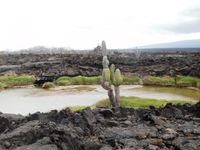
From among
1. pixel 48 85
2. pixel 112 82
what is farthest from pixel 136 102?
pixel 48 85

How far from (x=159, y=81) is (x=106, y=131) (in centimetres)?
3011

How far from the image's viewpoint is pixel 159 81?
43781 mm

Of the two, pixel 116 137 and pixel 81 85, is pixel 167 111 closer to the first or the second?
pixel 116 137

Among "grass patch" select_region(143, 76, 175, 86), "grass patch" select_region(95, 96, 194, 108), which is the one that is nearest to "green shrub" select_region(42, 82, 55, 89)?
"grass patch" select_region(143, 76, 175, 86)

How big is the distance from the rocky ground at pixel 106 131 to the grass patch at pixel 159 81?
24717mm

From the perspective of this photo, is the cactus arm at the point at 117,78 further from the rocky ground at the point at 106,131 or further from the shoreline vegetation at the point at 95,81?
the shoreline vegetation at the point at 95,81

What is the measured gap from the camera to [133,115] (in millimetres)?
17219

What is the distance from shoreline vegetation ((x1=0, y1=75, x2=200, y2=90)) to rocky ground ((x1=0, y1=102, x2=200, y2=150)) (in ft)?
78.8

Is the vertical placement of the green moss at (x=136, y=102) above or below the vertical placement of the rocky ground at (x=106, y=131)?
below

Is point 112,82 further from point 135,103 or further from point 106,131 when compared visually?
point 106,131

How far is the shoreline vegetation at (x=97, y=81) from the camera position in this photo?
41.7 m

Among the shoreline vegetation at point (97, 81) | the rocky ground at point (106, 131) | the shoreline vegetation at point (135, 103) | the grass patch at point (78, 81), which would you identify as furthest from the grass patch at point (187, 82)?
the rocky ground at point (106, 131)

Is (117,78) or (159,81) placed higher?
(117,78)

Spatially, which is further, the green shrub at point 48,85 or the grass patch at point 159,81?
the green shrub at point 48,85
